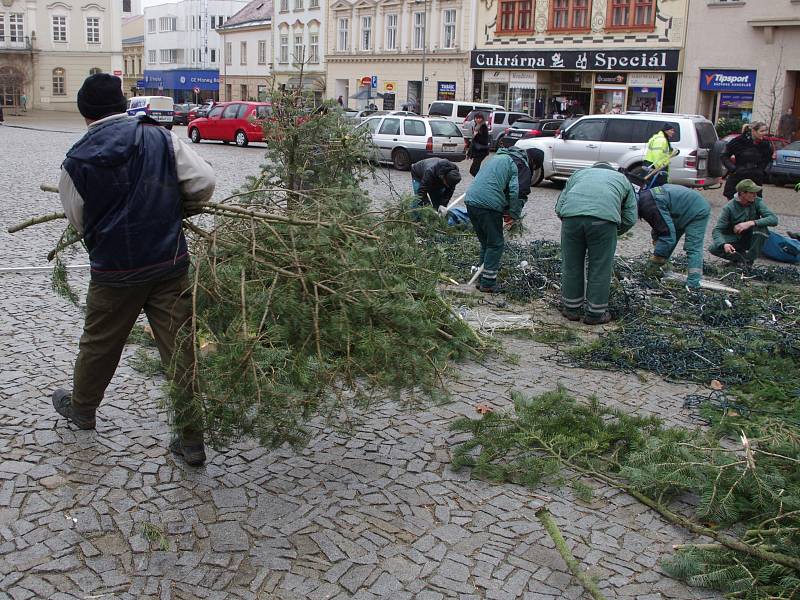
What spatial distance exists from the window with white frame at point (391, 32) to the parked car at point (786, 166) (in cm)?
2936

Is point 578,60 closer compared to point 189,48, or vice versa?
point 578,60

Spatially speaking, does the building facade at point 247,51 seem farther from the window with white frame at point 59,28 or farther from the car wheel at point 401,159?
the car wheel at point 401,159

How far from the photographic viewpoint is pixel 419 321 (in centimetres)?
461

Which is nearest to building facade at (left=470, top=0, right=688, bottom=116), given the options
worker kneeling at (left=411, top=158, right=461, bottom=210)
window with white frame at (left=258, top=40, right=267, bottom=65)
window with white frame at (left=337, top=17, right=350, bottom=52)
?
window with white frame at (left=337, top=17, right=350, bottom=52)

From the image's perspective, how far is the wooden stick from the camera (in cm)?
363

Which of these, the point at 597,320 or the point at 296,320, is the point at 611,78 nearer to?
the point at 597,320

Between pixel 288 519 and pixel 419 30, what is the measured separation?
44471 mm

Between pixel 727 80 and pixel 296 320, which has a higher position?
pixel 727 80

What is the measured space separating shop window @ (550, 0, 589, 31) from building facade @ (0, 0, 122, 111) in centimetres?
3904

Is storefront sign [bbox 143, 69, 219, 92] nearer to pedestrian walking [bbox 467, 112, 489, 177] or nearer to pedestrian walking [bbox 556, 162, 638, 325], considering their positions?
pedestrian walking [bbox 467, 112, 489, 177]

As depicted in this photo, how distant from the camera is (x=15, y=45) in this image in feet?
216

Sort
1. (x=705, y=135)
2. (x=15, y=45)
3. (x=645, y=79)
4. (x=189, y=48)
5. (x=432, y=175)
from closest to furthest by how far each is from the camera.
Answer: (x=432, y=175) < (x=705, y=135) < (x=645, y=79) < (x=15, y=45) < (x=189, y=48)

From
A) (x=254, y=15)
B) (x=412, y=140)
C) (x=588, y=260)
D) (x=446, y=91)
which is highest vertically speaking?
(x=254, y=15)

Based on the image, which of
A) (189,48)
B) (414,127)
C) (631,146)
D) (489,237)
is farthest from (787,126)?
(189,48)
